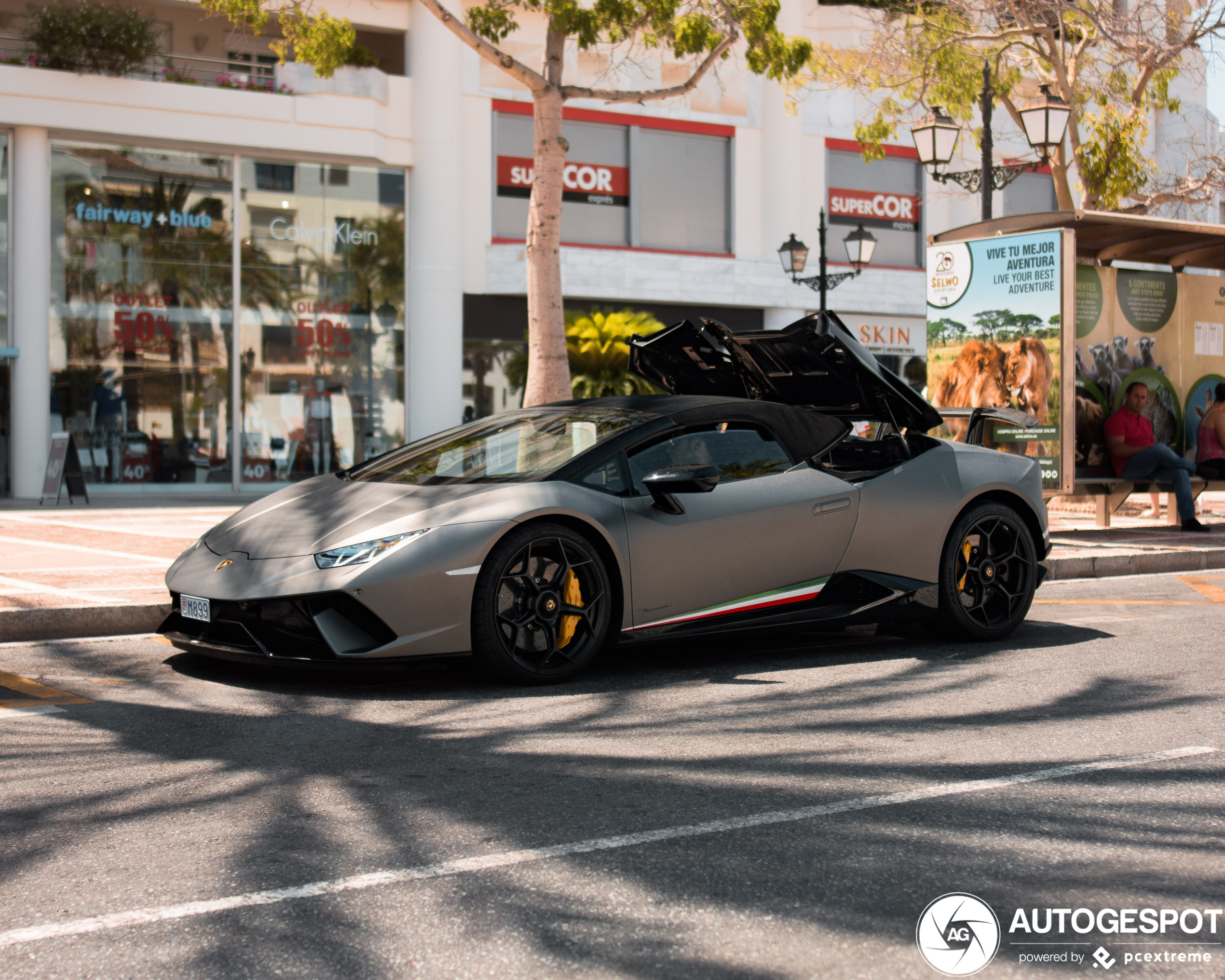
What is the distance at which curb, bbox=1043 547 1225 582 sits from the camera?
1005cm

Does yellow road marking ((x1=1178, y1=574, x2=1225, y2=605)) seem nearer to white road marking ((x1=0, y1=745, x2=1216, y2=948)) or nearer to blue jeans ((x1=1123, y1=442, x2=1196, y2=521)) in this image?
blue jeans ((x1=1123, y1=442, x2=1196, y2=521))

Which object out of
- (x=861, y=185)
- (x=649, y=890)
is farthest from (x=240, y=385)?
(x=649, y=890)

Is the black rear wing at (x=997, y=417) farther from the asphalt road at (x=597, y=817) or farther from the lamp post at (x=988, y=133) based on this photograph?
the lamp post at (x=988, y=133)

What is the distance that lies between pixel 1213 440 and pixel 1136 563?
390cm

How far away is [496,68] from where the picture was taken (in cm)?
2350

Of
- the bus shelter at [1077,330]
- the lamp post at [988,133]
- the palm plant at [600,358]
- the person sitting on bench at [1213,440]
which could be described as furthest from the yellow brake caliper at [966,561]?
the palm plant at [600,358]

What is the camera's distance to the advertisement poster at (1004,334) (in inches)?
464

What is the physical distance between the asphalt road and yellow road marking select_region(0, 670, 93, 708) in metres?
0.03

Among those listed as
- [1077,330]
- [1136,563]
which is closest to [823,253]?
[1077,330]

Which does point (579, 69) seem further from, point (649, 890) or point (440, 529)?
point (649, 890)

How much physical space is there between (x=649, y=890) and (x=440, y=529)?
2525mm

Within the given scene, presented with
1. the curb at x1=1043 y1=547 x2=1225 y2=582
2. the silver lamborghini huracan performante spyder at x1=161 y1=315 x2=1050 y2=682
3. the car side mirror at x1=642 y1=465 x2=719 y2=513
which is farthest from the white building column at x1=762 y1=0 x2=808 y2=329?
the car side mirror at x1=642 y1=465 x2=719 y2=513

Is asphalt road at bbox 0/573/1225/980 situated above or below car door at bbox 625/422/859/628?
below

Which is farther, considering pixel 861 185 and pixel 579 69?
pixel 861 185
